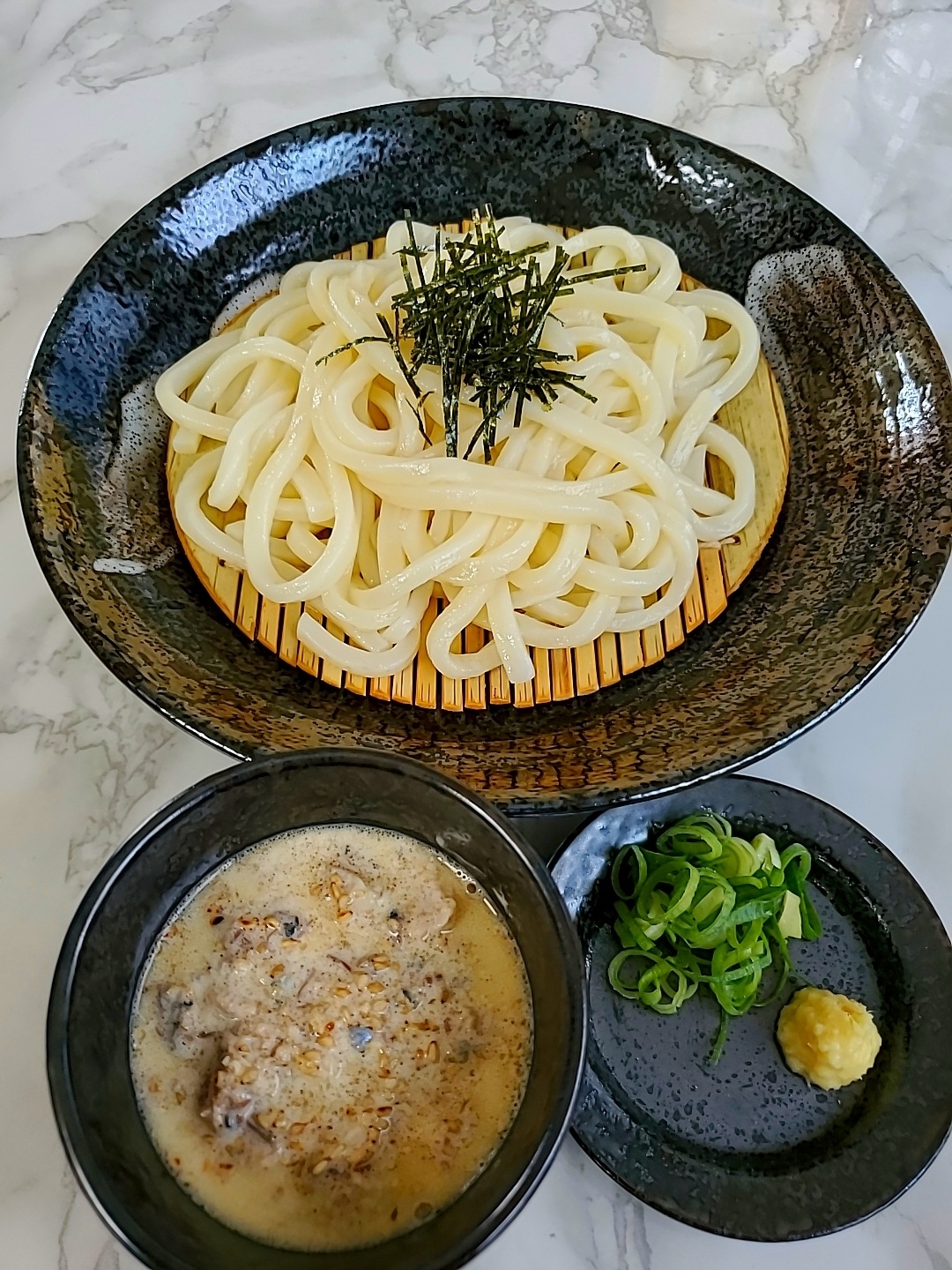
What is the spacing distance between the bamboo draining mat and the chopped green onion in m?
0.36

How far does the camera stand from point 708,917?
1.94 meters

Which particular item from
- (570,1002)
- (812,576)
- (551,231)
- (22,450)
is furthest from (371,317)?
(570,1002)

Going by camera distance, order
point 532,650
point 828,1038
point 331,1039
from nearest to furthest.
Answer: point 331,1039 → point 828,1038 → point 532,650

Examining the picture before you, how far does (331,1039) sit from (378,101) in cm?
285

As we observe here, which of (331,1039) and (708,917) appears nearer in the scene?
(331,1039)

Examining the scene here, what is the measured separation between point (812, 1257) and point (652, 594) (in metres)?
1.28

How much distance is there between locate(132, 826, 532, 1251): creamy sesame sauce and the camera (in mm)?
1262

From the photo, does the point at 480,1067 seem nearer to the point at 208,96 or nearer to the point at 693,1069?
the point at 693,1069

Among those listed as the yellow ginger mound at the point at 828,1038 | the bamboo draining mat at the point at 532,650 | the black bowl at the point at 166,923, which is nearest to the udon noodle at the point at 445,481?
the bamboo draining mat at the point at 532,650

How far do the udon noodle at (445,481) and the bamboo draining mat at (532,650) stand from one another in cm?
4

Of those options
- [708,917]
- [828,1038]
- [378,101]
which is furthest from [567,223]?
[828,1038]

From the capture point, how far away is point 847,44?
3.39 meters

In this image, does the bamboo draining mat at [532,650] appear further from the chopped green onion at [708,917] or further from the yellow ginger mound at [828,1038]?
the yellow ginger mound at [828,1038]

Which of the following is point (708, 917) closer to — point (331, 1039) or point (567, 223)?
point (331, 1039)
